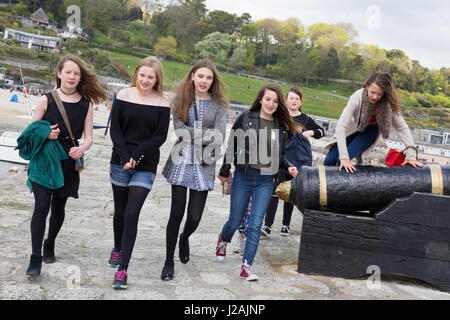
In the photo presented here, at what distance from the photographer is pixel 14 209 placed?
15.1ft

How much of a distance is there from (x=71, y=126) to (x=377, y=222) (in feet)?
6.79

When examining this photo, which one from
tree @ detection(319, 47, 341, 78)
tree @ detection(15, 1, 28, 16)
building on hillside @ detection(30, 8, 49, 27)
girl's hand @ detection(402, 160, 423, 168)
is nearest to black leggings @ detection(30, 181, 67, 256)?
girl's hand @ detection(402, 160, 423, 168)

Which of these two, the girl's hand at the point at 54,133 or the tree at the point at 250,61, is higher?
the tree at the point at 250,61

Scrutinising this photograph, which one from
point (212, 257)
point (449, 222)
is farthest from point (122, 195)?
point (449, 222)

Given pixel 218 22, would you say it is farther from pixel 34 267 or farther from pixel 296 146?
pixel 34 267

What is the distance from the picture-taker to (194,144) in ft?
10.5

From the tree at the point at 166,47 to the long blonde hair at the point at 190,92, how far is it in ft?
259

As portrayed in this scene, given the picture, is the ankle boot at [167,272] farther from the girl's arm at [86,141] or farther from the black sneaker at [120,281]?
the girl's arm at [86,141]

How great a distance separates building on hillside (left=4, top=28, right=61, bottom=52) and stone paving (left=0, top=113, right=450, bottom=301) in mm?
64861

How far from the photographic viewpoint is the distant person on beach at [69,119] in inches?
120

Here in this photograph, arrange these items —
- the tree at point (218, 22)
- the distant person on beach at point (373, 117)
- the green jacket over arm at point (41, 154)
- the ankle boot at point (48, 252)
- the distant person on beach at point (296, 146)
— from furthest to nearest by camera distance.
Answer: the tree at point (218, 22)
the distant person on beach at point (296, 146)
the distant person on beach at point (373, 117)
the ankle boot at point (48, 252)
the green jacket over arm at point (41, 154)

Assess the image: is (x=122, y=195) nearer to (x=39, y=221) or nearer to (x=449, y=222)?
(x=39, y=221)

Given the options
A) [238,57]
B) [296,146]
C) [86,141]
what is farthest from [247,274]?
[238,57]

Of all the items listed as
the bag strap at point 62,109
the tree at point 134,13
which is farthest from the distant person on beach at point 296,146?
the tree at point 134,13
